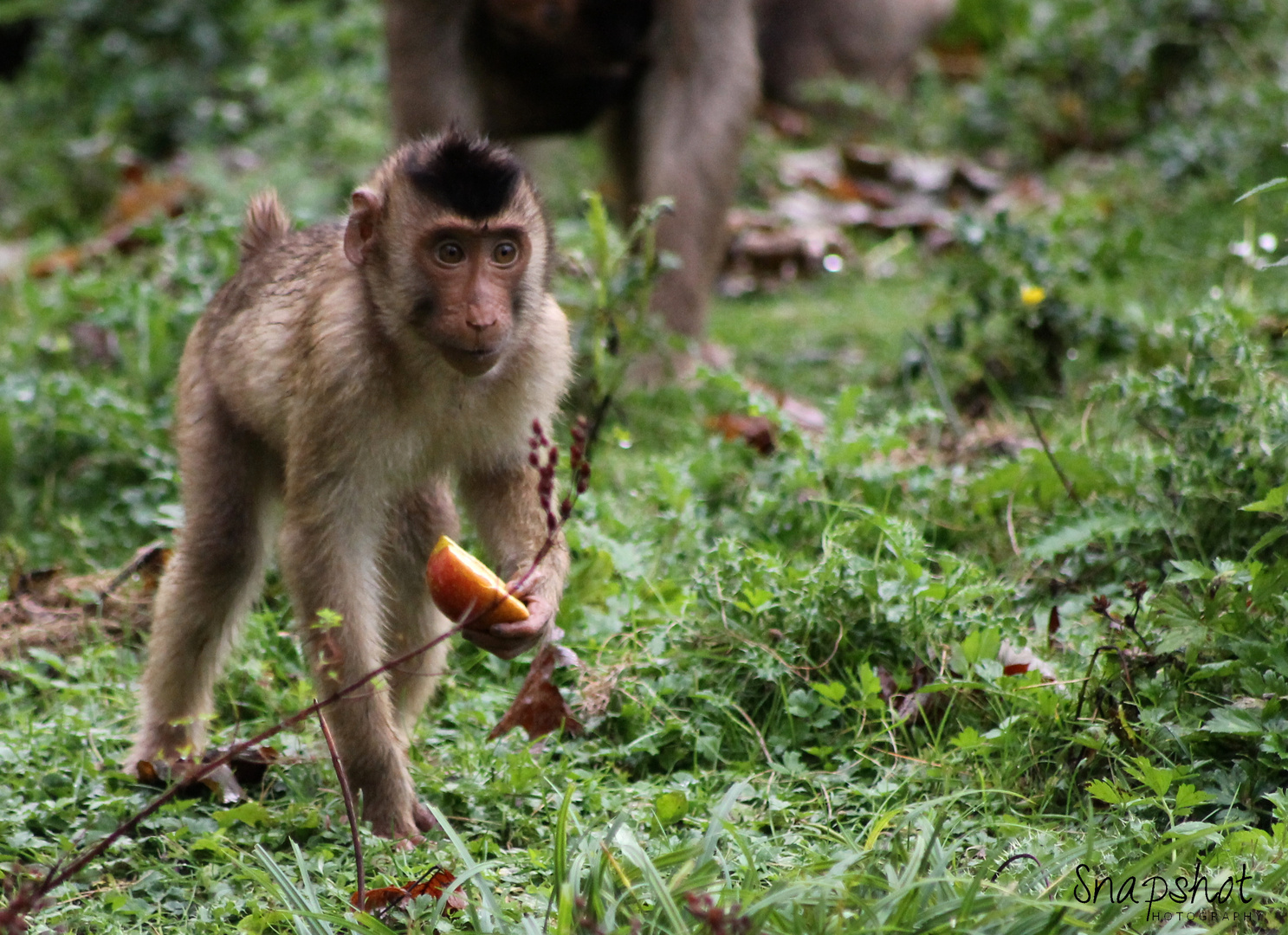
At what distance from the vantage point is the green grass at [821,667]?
10.4 feet

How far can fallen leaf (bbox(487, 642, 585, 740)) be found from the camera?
418cm

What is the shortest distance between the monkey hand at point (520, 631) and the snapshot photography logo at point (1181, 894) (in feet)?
4.43

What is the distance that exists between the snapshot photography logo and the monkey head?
1.77 m

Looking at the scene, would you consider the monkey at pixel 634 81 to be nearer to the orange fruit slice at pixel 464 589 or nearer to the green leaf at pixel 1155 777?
the orange fruit slice at pixel 464 589

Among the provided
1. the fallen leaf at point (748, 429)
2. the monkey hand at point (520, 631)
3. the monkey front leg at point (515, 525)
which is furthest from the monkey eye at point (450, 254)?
the fallen leaf at point (748, 429)

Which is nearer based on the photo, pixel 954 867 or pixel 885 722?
pixel 954 867

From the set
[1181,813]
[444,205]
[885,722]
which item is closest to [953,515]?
[885,722]

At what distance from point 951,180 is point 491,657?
613 centimetres

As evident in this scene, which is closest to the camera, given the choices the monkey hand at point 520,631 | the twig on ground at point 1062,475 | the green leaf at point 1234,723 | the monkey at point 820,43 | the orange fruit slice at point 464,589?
the green leaf at point 1234,723

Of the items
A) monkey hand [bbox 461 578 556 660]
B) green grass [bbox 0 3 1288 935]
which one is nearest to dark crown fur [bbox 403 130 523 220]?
monkey hand [bbox 461 578 556 660]

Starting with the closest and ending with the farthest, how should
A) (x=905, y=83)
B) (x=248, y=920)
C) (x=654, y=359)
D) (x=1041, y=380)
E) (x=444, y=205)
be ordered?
1. (x=248, y=920)
2. (x=444, y=205)
3. (x=1041, y=380)
4. (x=654, y=359)
5. (x=905, y=83)

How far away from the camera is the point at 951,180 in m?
9.82

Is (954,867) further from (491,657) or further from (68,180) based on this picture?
(68,180)

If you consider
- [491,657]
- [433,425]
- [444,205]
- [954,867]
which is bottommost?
[491,657]
